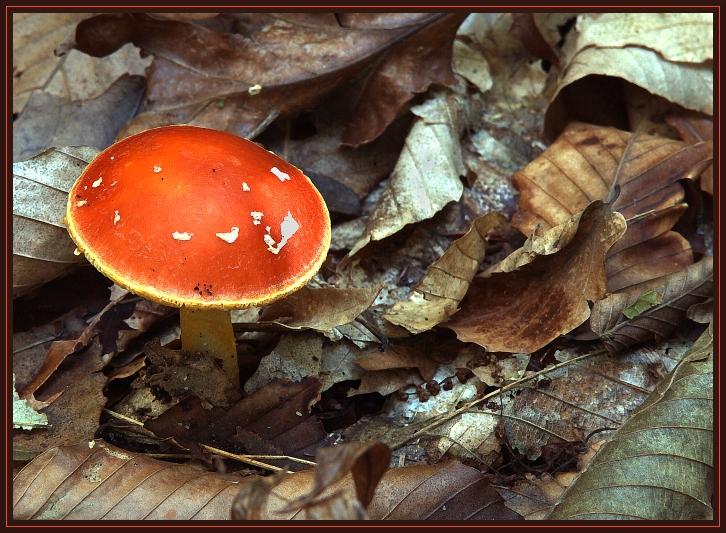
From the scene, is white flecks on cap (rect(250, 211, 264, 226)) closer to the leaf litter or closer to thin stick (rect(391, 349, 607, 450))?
the leaf litter

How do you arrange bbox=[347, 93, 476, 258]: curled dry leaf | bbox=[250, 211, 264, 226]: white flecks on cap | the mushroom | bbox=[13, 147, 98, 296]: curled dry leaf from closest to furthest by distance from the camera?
1. the mushroom
2. bbox=[250, 211, 264, 226]: white flecks on cap
3. bbox=[13, 147, 98, 296]: curled dry leaf
4. bbox=[347, 93, 476, 258]: curled dry leaf

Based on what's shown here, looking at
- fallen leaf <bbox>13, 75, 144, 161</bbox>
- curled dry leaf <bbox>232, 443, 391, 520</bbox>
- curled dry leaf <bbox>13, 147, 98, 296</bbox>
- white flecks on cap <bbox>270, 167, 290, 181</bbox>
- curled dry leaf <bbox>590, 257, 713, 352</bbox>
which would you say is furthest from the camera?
fallen leaf <bbox>13, 75, 144, 161</bbox>

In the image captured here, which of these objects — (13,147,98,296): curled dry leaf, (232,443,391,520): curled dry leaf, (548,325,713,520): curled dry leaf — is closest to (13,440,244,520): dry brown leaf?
(232,443,391,520): curled dry leaf

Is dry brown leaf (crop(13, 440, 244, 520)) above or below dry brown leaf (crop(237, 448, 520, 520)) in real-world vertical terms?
below

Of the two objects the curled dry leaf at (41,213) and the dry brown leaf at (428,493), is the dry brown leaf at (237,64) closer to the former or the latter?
the curled dry leaf at (41,213)

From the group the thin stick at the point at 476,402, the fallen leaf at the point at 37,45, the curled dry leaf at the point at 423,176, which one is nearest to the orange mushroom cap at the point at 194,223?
the thin stick at the point at 476,402

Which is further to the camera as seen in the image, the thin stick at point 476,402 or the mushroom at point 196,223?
the thin stick at point 476,402

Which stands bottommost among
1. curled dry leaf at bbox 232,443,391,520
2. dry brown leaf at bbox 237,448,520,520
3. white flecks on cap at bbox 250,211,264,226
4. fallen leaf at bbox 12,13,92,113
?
dry brown leaf at bbox 237,448,520,520

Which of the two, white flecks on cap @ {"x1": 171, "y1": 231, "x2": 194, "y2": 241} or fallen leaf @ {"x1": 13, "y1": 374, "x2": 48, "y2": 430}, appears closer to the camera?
white flecks on cap @ {"x1": 171, "y1": 231, "x2": 194, "y2": 241}
